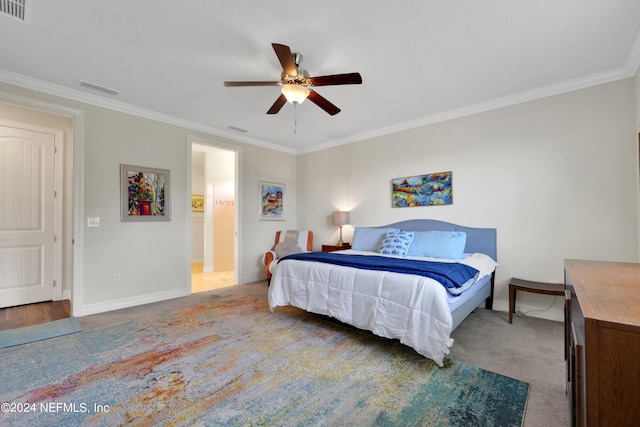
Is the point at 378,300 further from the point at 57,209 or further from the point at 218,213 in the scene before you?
the point at 218,213

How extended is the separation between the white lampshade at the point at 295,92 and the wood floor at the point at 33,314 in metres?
3.66

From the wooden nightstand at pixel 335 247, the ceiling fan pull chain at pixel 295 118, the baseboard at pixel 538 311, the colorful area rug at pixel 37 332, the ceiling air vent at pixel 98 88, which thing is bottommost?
the colorful area rug at pixel 37 332

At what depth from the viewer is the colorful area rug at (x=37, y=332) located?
2.61 metres

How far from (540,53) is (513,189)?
1.51 m

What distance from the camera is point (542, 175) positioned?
3238 millimetres

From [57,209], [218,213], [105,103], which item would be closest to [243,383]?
[105,103]

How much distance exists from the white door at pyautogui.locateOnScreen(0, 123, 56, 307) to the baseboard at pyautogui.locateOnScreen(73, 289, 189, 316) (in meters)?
1.24

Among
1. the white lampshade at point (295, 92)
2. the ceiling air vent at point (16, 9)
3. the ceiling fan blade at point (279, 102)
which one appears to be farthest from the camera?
the ceiling fan blade at point (279, 102)

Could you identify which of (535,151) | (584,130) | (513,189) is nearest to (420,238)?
(513,189)

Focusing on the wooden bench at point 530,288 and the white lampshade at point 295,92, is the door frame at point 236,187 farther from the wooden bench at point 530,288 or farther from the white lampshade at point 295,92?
the wooden bench at point 530,288

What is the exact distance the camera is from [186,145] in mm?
4281

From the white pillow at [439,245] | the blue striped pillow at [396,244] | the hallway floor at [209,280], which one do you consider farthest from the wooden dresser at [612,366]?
the hallway floor at [209,280]

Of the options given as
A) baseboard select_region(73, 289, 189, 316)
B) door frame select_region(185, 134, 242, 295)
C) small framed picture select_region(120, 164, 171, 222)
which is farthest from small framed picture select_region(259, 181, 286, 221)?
baseboard select_region(73, 289, 189, 316)

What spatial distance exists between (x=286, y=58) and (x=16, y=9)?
195cm
